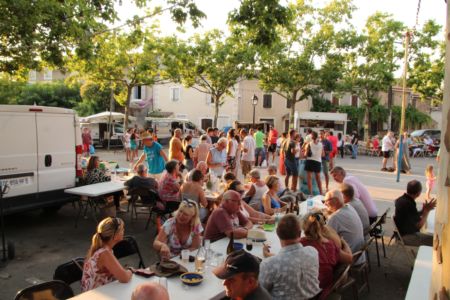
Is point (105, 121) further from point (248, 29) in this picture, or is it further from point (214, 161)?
point (248, 29)

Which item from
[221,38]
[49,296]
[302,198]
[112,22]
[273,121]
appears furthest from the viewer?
[273,121]

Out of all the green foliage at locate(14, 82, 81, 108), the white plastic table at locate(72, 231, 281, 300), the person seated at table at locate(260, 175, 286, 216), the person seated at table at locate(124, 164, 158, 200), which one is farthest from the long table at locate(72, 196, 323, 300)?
the green foliage at locate(14, 82, 81, 108)

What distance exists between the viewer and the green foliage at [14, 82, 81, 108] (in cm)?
4197

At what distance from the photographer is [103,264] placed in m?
3.62

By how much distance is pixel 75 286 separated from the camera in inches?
209

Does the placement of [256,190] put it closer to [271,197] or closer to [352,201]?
[271,197]

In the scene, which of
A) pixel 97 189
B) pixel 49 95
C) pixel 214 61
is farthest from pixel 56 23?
pixel 49 95

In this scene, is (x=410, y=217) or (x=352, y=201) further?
(x=410, y=217)

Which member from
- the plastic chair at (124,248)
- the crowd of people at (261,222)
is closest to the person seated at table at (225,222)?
the crowd of people at (261,222)

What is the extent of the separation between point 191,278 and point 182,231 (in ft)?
3.58

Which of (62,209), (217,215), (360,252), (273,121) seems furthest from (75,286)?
(273,121)

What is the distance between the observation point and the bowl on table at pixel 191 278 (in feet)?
11.5

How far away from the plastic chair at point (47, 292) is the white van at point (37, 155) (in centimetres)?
419

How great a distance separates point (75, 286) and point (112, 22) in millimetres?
6095
